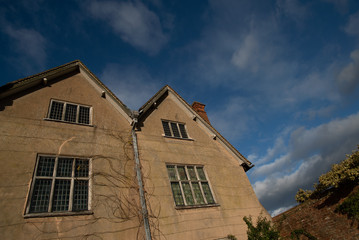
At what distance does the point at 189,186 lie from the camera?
35.1 feet

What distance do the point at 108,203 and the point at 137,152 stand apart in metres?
2.74

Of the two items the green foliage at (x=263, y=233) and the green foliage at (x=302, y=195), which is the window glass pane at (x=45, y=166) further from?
the green foliage at (x=302, y=195)

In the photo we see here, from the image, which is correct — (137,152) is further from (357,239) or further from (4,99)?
(357,239)

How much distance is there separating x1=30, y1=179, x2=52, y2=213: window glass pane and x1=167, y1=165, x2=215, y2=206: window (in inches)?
206

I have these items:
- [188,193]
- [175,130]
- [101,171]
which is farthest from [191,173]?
[101,171]

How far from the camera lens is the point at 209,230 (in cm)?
951

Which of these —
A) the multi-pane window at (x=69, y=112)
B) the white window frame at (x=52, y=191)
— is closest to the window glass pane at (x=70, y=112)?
the multi-pane window at (x=69, y=112)

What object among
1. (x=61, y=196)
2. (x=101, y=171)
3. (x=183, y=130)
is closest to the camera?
(x=61, y=196)

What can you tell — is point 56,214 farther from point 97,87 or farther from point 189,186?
point 97,87

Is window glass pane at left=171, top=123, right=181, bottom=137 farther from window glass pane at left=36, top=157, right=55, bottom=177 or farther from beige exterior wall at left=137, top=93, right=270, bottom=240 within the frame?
window glass pane at left=36, top=157, right=55, bottom=177

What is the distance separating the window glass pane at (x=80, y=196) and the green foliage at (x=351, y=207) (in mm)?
11913

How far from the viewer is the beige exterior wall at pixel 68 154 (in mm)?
6785

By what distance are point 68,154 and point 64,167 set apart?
21.9 inches

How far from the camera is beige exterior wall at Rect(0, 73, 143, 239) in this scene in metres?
6.79
